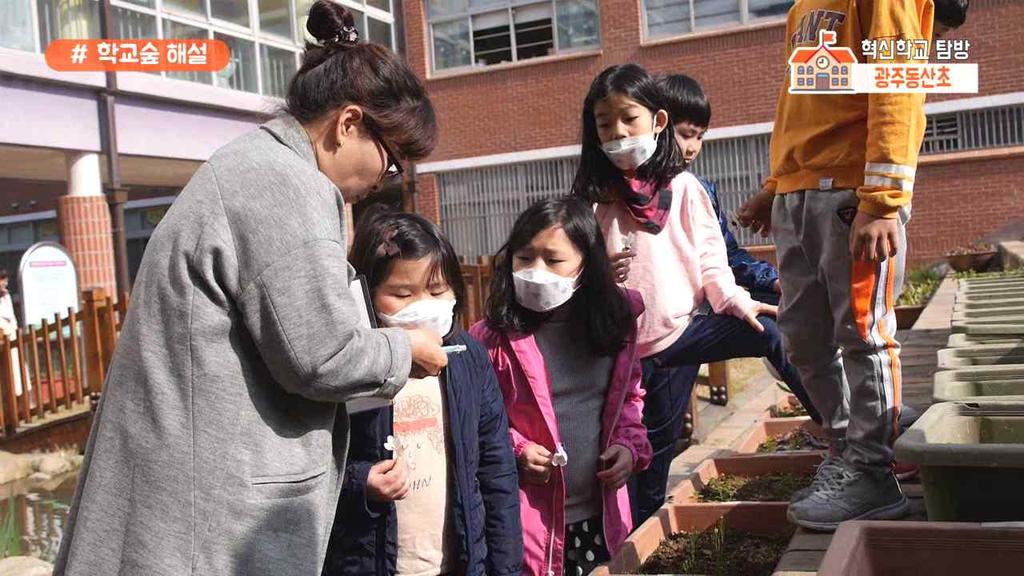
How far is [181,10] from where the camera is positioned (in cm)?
1280

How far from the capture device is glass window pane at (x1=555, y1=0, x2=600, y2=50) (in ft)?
54.2

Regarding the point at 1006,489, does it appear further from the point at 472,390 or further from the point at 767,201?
the point at 767,201

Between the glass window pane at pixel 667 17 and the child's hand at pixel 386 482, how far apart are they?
14.9 m

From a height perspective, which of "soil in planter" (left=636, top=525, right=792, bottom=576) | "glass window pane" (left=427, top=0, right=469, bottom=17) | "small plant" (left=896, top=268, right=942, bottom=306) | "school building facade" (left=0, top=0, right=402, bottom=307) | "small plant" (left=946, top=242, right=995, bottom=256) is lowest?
"soil in planter" (left=636, top=525, right=792, bottom=576)

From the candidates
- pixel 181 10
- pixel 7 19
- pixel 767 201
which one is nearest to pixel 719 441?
pixel 767 201

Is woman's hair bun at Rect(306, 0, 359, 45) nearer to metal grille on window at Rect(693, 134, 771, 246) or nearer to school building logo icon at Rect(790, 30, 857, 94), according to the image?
school building logo icon at Rect(790, 30, 857, 94)

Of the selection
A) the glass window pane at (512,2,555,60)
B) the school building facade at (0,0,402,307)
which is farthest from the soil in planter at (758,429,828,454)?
the glass window pane at (512,2,555,60)

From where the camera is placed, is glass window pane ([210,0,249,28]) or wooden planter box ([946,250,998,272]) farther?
glass window pane ([210,0,249,28])

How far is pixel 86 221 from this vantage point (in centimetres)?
1138

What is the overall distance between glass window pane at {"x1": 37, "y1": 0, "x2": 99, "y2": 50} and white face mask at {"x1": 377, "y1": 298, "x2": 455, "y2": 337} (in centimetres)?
1000

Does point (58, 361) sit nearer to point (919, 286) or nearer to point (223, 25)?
point (223, 25)

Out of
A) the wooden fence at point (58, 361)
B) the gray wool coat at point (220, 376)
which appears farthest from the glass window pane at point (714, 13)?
the gray wool coat at point (220, 376)

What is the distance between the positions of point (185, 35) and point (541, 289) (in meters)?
11.5

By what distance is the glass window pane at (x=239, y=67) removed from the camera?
13.3 meters
